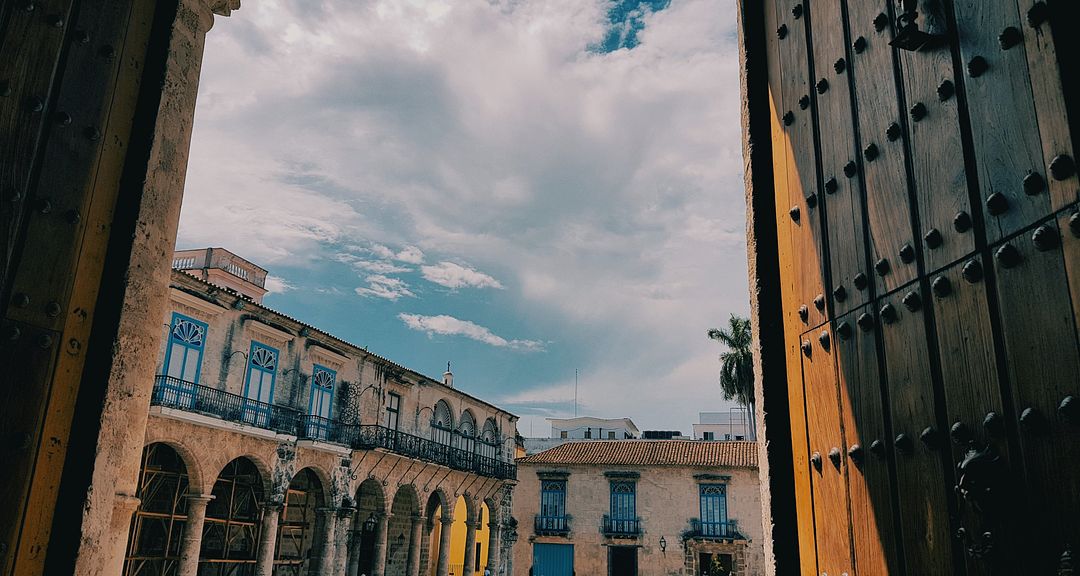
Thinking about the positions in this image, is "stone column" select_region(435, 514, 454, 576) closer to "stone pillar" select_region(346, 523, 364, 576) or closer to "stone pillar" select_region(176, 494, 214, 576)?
"stone pillar" select_region(346, 523, 364, 576)

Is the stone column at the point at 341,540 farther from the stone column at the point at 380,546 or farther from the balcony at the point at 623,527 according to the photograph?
the balcony at the point at 623,527

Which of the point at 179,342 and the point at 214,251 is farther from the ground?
the point at 214,251

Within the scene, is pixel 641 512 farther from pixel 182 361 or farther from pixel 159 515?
pixel 182 361

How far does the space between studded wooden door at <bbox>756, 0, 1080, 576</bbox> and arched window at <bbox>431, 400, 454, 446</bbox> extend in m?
23.0

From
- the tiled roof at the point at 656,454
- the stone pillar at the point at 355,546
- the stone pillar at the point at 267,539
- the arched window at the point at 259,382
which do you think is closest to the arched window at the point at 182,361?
the arched window at the point at 259,382

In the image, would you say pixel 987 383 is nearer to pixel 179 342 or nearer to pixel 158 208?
pixel 158 208

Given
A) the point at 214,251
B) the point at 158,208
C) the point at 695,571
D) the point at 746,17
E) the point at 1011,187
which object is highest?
the point at 214,251

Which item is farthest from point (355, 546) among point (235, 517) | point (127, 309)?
point (127, 309)

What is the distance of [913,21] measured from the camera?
6.75 ft

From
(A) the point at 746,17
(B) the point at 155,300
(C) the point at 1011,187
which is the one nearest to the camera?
(C) the point at 1011,187

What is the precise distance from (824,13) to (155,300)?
289cm

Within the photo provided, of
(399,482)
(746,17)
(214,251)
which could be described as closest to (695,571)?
(399,482)

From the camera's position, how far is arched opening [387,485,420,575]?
80.4 feet

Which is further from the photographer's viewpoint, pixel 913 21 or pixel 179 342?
pixel 179 342
